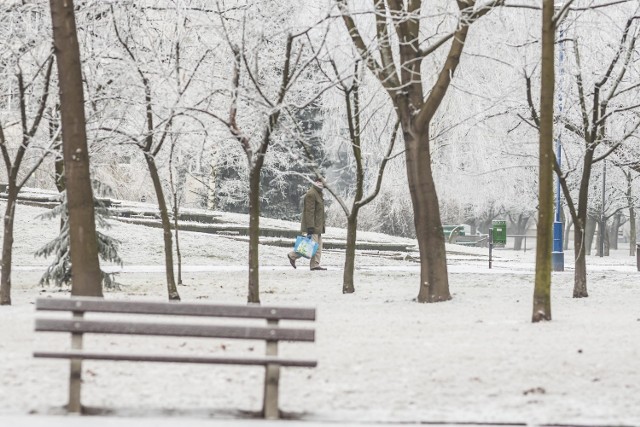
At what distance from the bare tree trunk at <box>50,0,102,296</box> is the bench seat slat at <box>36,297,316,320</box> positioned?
16.2 feet

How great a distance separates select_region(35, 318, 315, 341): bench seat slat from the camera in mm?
7703

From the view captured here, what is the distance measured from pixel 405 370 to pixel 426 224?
7.25 m

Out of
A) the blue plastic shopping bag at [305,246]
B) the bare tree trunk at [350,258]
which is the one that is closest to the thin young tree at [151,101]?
the bare tree trunk at [350,258]

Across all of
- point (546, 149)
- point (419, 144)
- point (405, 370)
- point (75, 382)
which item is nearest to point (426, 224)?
point (419, 144)

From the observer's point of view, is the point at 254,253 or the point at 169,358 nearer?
the point at 169,358

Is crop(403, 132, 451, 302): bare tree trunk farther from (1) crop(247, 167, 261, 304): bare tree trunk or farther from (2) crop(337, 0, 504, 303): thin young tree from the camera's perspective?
(1) crop(247, 167, 261, 304): bare tree trunk

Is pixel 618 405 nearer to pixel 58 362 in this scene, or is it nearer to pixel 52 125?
pixel 58 362

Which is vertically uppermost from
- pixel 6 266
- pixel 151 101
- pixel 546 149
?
pixel 151 101

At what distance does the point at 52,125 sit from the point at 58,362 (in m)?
10.8

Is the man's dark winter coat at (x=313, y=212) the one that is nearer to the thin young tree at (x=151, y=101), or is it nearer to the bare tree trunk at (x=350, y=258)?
the bare tree trunk at (x=350, y=258)

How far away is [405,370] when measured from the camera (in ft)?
31.9

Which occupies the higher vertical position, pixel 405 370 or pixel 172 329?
pixel 172 329

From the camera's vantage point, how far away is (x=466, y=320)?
14.1m

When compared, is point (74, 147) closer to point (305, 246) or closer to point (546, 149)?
point (546, 149)
